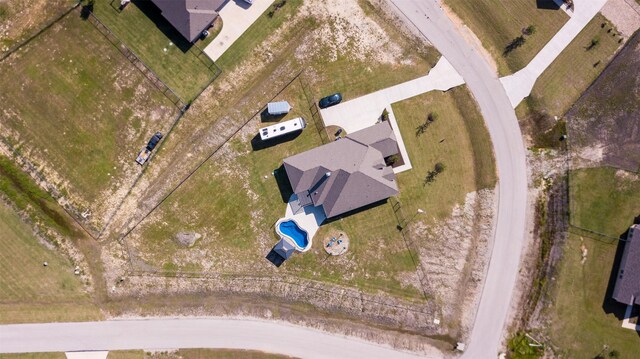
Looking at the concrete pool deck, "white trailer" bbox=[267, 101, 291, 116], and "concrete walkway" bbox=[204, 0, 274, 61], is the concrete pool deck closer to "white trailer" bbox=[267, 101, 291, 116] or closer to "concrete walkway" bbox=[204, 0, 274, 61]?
"white trailer" bbox=[267, 101, 291, 116]

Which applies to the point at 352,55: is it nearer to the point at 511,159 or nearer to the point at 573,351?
the point at 511,159

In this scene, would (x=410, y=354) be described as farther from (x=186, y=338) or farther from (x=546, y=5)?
(x=546, y=5)

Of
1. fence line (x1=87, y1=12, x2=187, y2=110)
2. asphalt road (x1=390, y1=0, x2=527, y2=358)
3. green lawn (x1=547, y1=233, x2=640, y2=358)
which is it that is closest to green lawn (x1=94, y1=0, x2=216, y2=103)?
fence line (x1=87, y1=12, x2=187, y2=110)

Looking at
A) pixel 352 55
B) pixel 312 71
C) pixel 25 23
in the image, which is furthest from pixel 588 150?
pixel 25 23

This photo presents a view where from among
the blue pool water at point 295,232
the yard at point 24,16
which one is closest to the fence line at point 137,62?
the yard at point 24,16

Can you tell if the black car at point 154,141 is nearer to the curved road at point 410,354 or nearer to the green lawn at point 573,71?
the curved road at point 410,354

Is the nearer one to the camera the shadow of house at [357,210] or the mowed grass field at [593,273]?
the shadow of house at [357,210]
